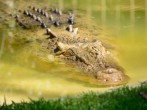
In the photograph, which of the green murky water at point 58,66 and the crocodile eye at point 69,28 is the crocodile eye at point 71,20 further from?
the crocodile eye at point 69,28

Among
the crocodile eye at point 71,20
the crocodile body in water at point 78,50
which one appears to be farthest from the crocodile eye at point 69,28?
the crocodile eye at point 71,20

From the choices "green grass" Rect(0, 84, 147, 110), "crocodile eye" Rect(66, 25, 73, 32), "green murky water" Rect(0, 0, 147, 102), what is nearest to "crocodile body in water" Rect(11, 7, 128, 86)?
"crocodile eye" Rect(66, 25, 73, 32)

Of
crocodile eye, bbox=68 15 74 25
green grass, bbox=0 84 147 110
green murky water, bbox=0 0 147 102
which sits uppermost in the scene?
crocodile eye, bbox=68 15 74 25

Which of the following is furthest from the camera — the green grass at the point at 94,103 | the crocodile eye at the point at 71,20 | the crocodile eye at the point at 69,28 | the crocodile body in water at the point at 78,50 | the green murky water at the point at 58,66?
the crocodile eye at the point at 71,20

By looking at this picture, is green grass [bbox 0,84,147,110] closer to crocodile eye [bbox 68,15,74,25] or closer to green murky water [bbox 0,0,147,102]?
green murky water [bbox 0,0,147,102]

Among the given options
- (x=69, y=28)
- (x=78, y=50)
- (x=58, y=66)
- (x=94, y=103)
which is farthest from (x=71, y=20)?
(x=94, y=103)

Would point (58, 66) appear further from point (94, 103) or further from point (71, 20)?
point (94, 103)

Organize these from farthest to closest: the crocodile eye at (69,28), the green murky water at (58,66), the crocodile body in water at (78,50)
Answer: the crocodile eye at (69,28) → the crocodile body in water at (78,50) → the green murky water at (58,66)
